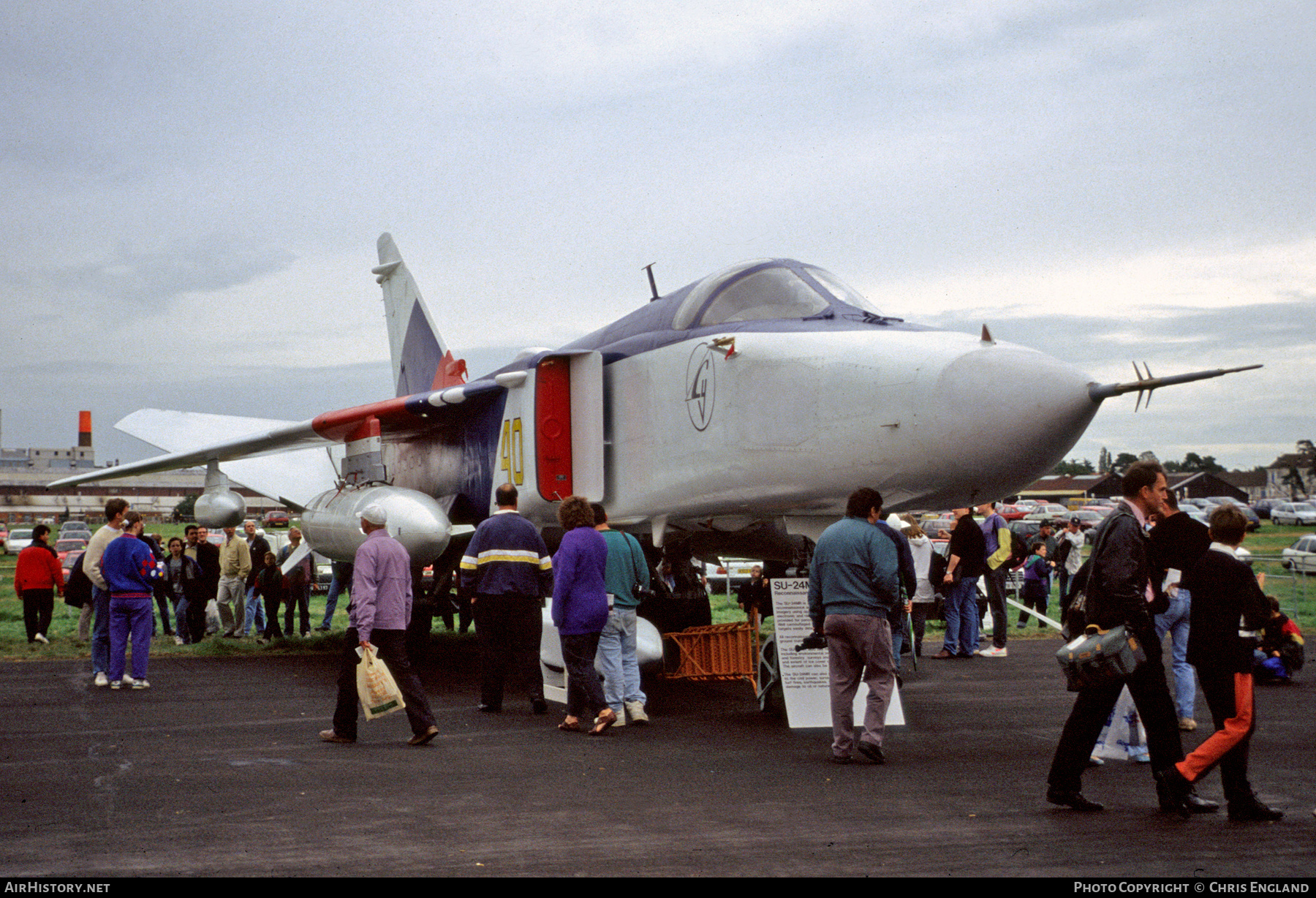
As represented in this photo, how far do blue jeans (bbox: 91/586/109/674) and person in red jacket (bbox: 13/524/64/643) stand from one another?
4.97 meters

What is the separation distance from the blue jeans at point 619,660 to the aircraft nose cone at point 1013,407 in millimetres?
2659

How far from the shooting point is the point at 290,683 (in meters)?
11.3

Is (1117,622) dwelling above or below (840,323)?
below

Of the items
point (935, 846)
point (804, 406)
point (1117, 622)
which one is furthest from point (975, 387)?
point (935, 846)

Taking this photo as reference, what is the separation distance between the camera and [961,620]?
13.6m

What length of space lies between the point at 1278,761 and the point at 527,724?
4754 mm

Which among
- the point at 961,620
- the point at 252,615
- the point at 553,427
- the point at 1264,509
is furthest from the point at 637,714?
the point at 1264,509

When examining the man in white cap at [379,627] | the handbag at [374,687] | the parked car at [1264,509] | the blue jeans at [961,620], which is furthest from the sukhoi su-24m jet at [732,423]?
the parked car at [1264,509]

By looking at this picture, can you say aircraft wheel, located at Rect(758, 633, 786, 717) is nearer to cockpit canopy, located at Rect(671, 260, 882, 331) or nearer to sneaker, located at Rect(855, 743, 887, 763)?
sneaker, located at Rect(855, 743, 887, 763)

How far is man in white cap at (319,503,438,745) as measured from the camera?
25.1ft

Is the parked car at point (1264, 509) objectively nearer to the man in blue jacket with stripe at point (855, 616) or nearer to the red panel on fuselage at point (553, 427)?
the red panel on fuselage at point (553, 427)

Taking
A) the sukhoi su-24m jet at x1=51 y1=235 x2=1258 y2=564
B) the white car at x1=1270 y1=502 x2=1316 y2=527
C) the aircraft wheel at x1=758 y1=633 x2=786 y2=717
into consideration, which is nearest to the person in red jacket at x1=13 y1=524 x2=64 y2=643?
the sukhoi su-24m jet at x1=51 y1=235 x2=1258 y2=564

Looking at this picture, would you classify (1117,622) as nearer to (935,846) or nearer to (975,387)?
(935,846)

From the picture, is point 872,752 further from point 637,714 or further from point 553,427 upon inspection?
point 553,427
